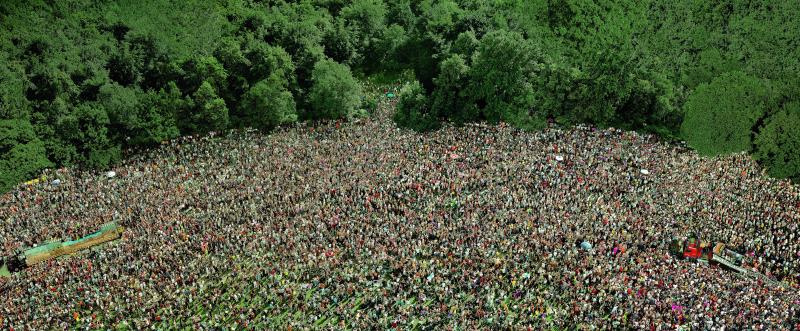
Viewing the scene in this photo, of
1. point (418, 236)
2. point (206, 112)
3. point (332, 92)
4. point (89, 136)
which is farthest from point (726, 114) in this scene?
point (89, 136)

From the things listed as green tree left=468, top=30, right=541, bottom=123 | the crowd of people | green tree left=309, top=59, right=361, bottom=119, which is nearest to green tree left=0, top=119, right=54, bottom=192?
the crowd of people

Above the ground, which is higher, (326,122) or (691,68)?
(691,68)

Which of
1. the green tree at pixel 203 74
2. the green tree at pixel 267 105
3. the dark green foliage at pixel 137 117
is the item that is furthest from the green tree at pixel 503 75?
the dark green foliage at pixel 137 117

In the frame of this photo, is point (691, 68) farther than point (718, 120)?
Yes

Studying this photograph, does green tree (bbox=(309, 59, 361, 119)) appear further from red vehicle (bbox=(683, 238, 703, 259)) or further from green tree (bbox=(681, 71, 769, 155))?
red vehicle (bbox=(683, 238, 703, 259))

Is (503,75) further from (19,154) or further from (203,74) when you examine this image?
(19,154)

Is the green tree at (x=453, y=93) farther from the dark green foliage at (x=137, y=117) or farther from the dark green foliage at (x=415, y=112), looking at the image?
the dark green foliage at (x=137, y=117)

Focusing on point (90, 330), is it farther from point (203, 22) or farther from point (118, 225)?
point (203, 22)

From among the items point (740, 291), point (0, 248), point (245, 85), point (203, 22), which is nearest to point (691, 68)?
point (740, 291)
